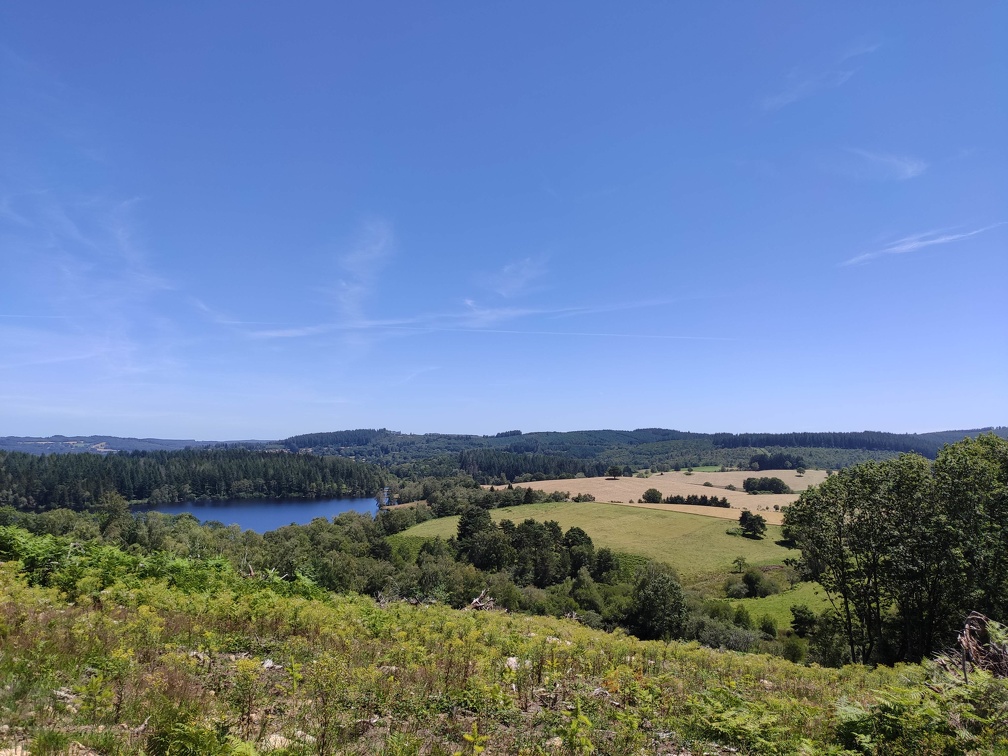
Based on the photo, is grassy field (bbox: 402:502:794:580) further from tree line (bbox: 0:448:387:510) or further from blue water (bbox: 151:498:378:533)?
tree line (bbox: 0:448:387:510)

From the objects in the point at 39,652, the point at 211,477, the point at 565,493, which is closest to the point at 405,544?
the point at 565,493

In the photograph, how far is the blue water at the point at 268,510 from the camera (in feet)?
458

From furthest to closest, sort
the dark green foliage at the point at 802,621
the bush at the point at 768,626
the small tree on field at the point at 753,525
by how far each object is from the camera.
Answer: the small tree on field at the point at 753,525, the bush at the point at 768,626, the dark green foliage at the point at 802,621

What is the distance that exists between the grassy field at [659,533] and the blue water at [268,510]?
156 feet

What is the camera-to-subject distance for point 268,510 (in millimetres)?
162625

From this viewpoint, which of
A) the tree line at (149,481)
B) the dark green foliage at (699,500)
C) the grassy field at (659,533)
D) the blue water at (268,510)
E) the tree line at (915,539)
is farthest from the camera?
the blue water at (268,510)

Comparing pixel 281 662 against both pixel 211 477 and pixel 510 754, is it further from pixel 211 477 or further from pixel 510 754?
pixel 211 477

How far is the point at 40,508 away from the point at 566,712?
7302 inches

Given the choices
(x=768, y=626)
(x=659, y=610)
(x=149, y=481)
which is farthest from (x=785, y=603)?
(x=149, y=481)

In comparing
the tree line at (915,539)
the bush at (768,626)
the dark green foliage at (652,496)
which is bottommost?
the bush at (768,626)

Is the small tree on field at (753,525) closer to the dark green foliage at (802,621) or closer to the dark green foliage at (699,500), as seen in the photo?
the dark green foliage at (699,500)

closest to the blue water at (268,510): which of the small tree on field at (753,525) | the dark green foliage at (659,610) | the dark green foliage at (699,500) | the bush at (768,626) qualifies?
the dark green foliage at (699,500)

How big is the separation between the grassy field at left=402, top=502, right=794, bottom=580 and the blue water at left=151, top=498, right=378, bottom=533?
156 ft

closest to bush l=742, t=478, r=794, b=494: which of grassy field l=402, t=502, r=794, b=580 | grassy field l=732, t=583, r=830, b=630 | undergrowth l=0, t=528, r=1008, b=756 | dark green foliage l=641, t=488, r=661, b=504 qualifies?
dark green foliage l=641, t=488, r=661, b=504
